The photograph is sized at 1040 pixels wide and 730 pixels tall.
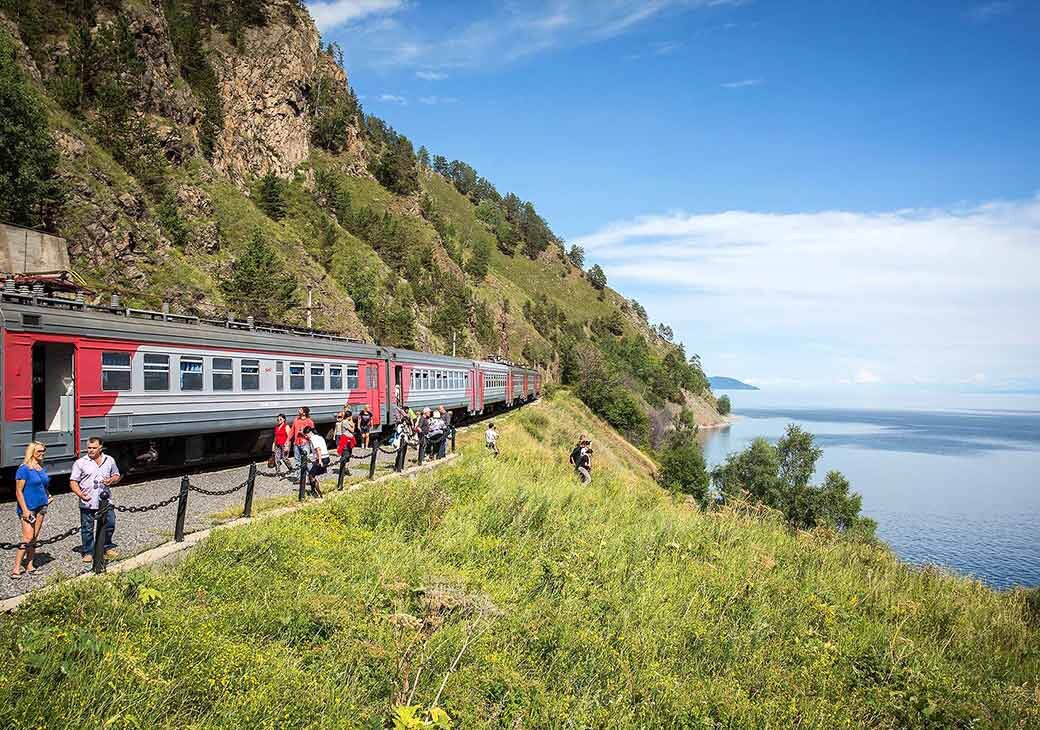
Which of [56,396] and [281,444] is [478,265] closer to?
[281,444]

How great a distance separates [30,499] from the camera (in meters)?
8.21

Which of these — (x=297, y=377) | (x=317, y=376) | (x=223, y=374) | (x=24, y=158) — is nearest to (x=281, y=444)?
(x=223, y=374)

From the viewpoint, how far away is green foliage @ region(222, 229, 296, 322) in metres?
41.6

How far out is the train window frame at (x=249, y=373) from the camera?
56.7 ft

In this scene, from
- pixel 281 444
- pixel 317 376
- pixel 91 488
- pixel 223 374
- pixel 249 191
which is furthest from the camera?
pixel 249 191

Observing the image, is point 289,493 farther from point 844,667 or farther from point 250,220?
point 250,220

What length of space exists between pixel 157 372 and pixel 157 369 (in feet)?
0.22

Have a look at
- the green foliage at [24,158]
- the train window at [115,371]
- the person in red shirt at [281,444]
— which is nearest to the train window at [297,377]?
the person in red shirt at [281,444]

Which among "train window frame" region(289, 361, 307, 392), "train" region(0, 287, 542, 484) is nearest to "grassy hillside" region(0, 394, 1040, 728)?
"train" region(0, 287, 542, 484)

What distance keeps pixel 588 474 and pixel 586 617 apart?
393 inches

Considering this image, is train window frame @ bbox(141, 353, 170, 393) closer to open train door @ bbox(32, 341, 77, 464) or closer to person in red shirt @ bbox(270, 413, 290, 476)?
open train door @ bbox(32, 341, 77, 464)

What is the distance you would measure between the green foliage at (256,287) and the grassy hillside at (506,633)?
3253 centimetres

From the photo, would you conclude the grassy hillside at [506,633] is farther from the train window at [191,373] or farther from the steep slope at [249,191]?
the steep slope at [249,191]

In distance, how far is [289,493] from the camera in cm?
1414
